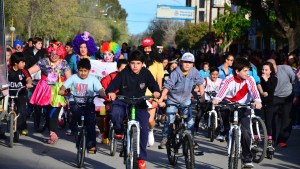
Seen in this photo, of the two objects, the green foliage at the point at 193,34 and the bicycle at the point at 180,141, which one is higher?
the green foliage at the point at 193,34

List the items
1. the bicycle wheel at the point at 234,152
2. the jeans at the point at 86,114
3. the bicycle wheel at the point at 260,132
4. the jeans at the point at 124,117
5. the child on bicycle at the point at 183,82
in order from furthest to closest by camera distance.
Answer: the child on bicycle at the point at 183,82
the bicycle wheel at the point at 260,132
the jeans at the point at 86,114
the jeans at the point at 124,117
the bicycle wheel at the point at 234,152

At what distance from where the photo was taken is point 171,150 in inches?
465

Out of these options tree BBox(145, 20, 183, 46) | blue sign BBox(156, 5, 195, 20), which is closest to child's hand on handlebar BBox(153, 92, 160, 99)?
blue sign BBox(156, 5, 195, 20)

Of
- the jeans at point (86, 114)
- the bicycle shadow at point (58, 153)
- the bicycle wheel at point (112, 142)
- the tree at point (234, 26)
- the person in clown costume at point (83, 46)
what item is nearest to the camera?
the jeans at point (86, 114)

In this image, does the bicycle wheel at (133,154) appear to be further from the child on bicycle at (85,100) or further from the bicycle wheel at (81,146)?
the child on bicycle at (85,100)

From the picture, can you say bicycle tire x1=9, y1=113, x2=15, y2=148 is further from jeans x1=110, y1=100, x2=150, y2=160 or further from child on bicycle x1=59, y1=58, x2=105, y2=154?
jeans x1=110, y1=100, x2=150, y2=160

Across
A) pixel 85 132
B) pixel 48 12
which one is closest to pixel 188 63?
pixel 85 132

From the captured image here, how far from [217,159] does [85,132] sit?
2611mm

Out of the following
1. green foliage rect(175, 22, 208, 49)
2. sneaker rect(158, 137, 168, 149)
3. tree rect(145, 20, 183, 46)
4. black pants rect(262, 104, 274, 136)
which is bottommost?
sneaker rect(158, 137, 168, 149)

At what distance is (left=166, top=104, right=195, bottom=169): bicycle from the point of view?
10734 millimetres

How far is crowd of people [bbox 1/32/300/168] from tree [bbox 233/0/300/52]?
11679mm

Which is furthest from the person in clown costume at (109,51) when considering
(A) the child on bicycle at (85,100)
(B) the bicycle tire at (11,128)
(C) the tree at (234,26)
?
(C) the tree at (234,26)

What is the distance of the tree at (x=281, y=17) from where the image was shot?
3006 cm

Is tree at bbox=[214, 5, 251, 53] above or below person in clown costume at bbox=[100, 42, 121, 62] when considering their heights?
above
